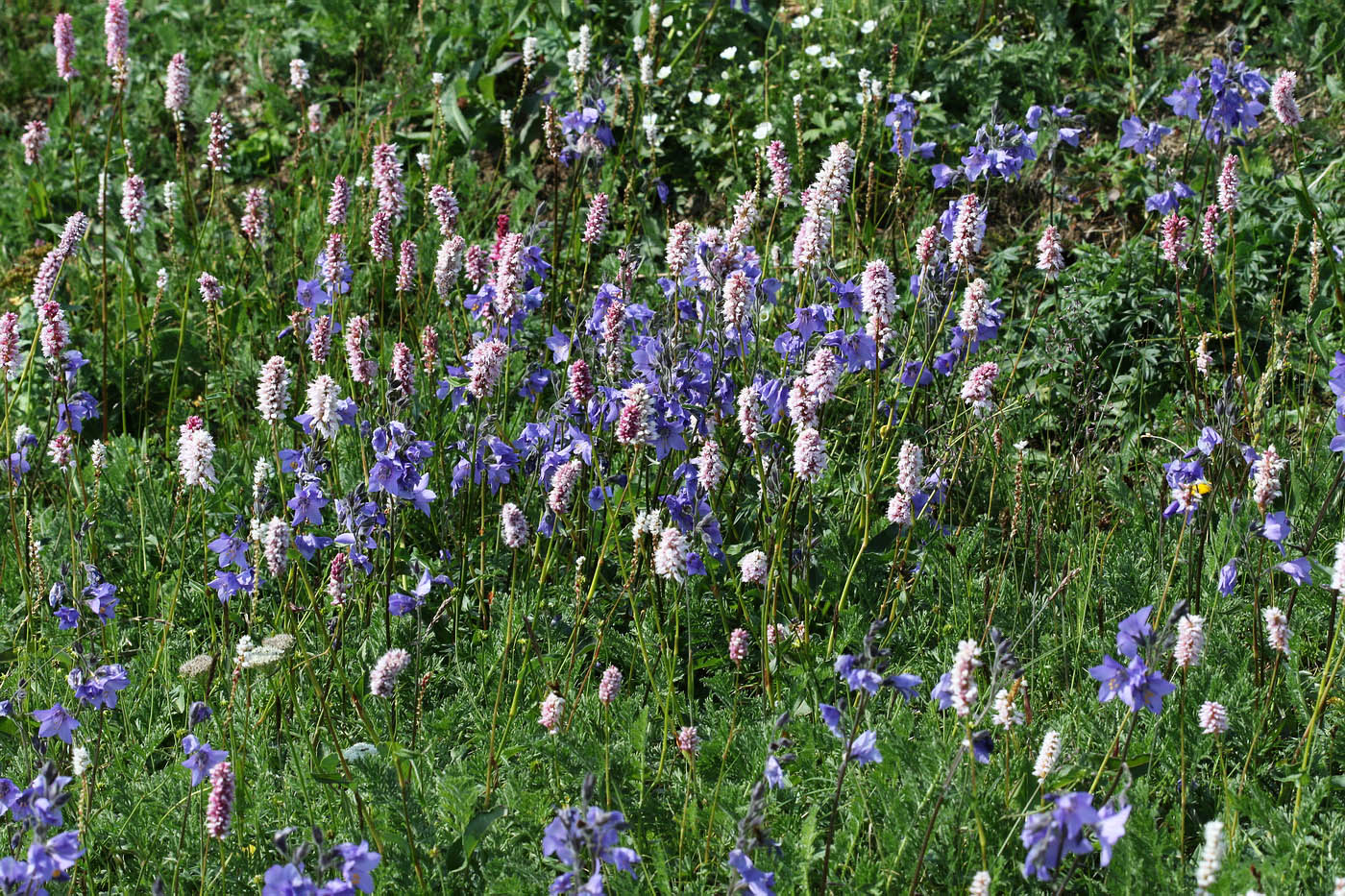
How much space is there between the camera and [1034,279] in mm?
4457

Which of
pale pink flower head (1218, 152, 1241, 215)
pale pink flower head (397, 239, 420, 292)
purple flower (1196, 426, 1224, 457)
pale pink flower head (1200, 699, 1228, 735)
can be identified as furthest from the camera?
pale pink flower head (1218, 152, 1241, 215)

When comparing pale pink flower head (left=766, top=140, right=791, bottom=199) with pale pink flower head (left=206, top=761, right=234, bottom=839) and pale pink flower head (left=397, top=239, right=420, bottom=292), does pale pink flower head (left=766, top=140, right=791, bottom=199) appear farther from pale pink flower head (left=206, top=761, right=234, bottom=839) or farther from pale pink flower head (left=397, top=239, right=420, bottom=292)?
pale pink flower head (left=206, top=761, right=234, bottom=839)

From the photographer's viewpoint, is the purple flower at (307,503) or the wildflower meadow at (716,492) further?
the purple flower at (307,503)

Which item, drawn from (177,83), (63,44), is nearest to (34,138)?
(63,44)

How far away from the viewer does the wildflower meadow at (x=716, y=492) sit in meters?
2.25

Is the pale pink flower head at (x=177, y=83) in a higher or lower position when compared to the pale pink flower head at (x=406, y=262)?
higher

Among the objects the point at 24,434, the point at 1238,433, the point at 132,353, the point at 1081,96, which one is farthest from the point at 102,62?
the point at 1238,433

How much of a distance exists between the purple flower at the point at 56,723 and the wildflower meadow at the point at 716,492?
8 cm

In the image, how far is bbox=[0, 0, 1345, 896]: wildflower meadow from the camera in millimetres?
2246

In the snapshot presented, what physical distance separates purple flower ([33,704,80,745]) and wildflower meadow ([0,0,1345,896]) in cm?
8

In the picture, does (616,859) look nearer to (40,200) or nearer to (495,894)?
(495,894)

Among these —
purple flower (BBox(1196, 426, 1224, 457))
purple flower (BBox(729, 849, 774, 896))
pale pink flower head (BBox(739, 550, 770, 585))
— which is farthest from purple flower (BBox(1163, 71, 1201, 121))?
purple flower (BBox(729, 849, 774, 896))

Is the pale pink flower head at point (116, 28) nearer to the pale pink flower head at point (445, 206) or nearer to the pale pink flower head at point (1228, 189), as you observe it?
the pale pink flower head at point (445, 206)

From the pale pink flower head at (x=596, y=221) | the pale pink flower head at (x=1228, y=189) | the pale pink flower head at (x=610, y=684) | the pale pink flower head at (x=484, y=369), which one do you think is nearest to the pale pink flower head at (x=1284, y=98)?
the pale pink flower head at (x=1228, y=189)
